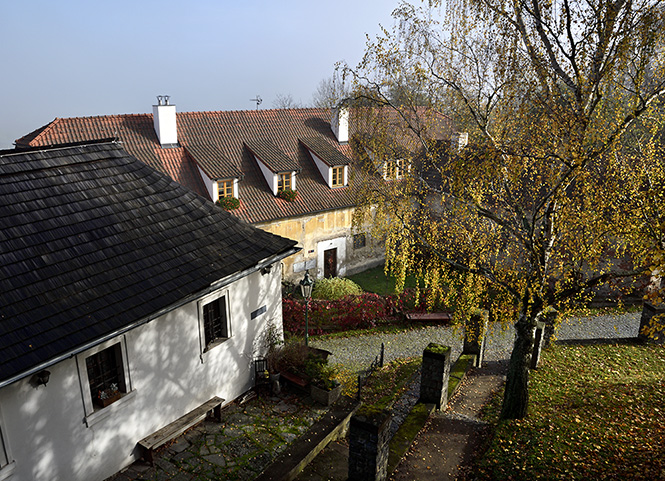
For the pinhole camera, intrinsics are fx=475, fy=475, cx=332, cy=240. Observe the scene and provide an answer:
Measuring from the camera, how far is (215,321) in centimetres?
1059

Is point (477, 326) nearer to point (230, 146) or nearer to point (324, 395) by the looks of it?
point (324, 395)

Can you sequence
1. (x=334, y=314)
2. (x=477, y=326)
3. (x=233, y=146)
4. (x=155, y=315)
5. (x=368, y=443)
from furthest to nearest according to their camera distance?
(x=233, y=146) → (x=334, y=314) → (x=477, y=326) → (x=155, y=315) → (x=368, y=443)

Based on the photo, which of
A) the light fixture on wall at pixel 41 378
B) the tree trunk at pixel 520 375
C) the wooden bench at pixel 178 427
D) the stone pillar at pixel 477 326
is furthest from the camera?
the stone pillar at pixel 477 326

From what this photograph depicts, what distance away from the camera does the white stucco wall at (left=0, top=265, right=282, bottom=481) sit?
7125mm

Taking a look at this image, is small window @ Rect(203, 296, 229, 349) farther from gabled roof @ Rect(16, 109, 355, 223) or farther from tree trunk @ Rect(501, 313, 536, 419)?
gabled roof @ Rect(16, 109, 355, 223)

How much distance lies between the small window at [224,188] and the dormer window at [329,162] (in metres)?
5.00

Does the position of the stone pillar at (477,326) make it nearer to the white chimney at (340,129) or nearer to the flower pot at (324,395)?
the flower pot at (324,395)

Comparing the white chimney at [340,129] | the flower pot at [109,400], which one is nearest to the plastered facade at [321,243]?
the white chimney at [340,129]

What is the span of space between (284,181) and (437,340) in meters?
9.74

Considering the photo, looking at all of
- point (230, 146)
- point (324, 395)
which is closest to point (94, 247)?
point (324, 395)

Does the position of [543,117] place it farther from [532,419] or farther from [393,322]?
[393,322]

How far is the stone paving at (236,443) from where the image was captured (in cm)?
857

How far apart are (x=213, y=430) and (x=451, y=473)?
190 inches

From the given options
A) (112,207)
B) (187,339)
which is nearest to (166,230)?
(112,207)
